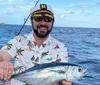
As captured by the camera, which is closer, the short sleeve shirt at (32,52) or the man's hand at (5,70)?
the man's hand at (5,70)

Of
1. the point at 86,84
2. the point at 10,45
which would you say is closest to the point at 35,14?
the point at 10,45

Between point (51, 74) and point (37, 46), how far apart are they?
4.02 ft

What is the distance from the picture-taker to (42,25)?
18.2 ft

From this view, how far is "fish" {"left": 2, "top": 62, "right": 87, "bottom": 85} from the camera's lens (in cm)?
472

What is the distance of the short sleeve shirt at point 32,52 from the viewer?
18.7 feet

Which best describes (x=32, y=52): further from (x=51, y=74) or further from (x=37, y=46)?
(x=51, y=74)

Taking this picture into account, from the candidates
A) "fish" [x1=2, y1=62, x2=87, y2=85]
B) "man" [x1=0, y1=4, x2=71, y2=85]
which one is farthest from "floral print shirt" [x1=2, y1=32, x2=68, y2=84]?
"fish" [x1=2, y1=62, x2=87, y2=85]

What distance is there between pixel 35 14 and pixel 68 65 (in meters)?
1.41

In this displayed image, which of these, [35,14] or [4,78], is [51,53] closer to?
[35,14]

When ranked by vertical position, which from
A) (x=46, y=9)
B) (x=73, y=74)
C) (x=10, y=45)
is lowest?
(x=73, y=74)

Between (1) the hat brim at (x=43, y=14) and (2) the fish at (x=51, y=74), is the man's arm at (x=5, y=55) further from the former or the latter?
(1) the hat brim at (x=43, y=14)

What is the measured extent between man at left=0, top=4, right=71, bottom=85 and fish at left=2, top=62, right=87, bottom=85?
0.73 m

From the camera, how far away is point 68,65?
15.7ft

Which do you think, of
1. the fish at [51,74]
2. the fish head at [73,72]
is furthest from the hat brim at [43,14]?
the fish head at [73,72]
